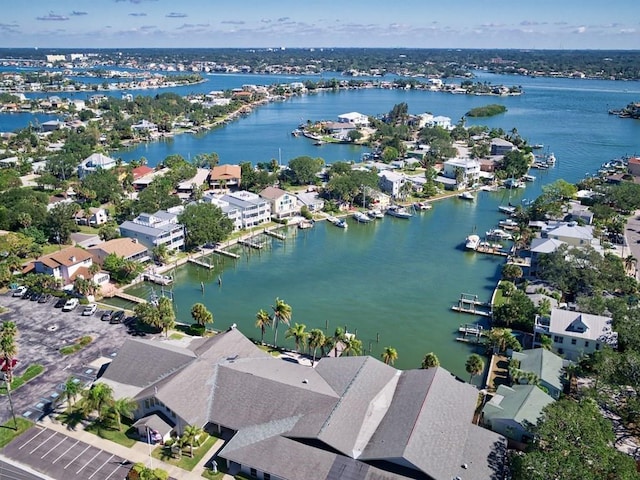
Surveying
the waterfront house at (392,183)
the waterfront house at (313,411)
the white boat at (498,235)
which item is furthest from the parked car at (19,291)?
the waterfront house at (392,183)

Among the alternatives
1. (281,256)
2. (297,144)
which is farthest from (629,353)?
(297,144)

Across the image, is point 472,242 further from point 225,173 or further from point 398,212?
point 225,173

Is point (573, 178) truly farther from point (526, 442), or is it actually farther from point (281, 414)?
point (281, 414)

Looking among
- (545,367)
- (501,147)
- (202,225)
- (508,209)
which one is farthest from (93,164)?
(545,367)

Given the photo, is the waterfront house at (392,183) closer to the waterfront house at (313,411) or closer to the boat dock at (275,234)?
the boat dock at (275,234)

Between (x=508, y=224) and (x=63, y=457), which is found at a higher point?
(x=508, y=224)

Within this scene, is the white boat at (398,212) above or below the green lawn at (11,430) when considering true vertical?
above
